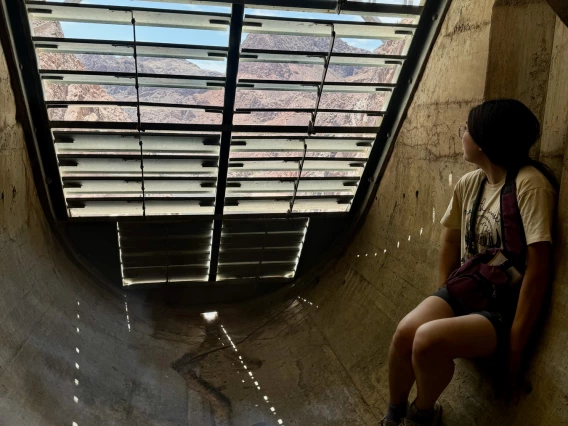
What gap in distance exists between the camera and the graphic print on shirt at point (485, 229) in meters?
2.33

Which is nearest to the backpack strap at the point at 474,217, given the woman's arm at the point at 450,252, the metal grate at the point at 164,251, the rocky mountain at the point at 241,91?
the woman's arm at the point at 450,252

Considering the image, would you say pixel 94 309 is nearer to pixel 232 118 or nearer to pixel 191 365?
pixel 191 365

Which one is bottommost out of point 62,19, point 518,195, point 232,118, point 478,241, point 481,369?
point 481,369

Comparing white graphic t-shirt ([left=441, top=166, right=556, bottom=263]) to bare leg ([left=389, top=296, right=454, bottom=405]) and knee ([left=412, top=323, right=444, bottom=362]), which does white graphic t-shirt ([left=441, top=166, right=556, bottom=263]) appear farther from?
knee ([left=412, top=323, right=444, bottom=362])

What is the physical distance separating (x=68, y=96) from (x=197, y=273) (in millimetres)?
2109

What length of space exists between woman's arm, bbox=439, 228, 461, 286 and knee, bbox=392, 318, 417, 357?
1.69 feet

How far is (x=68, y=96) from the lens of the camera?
3.99 meters

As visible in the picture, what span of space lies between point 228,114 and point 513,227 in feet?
8.25

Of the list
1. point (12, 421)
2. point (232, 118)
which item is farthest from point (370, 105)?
point (12, 421)

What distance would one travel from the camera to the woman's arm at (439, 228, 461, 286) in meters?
2.78

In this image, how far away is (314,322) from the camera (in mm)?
4625

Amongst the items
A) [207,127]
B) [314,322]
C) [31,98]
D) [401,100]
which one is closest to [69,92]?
[31,98]

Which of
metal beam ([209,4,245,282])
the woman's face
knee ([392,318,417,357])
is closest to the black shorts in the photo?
knee ([392,318,417,357])

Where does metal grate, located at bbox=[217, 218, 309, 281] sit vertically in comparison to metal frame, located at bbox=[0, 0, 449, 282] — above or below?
below
